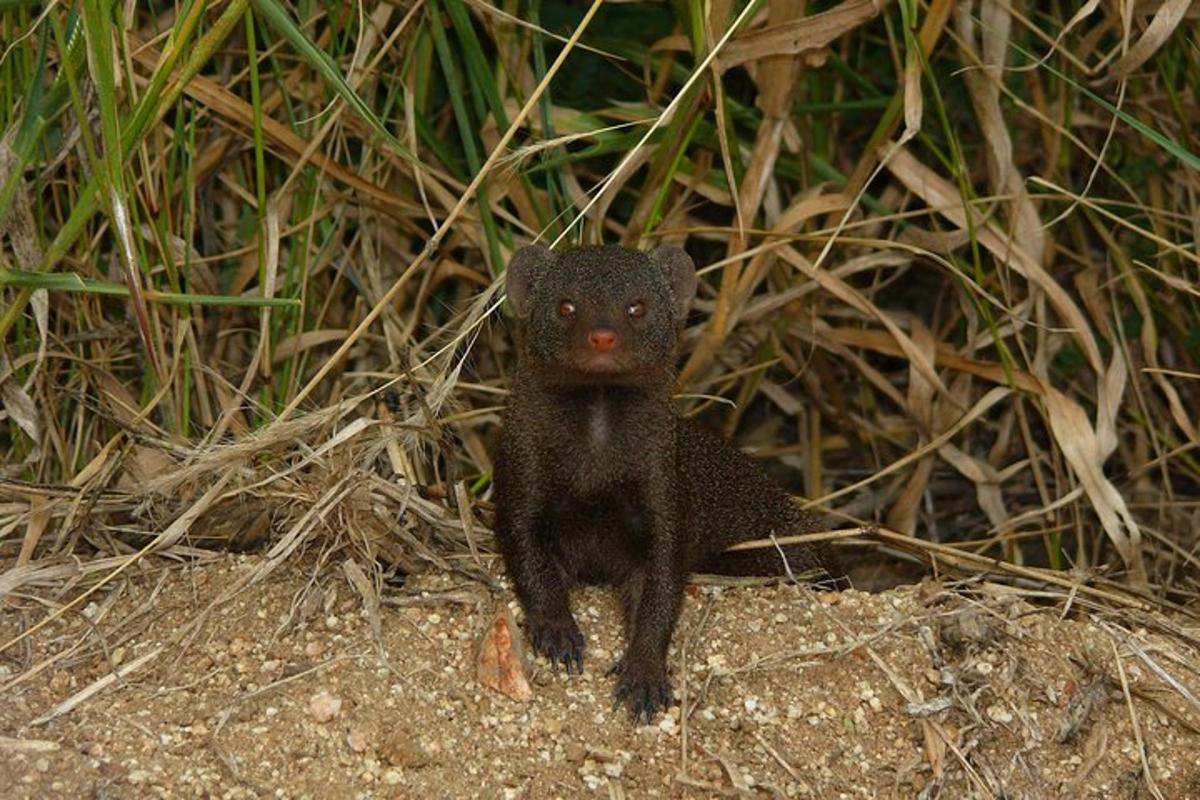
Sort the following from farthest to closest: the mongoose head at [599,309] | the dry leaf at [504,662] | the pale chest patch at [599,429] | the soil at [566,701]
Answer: the pale chest patch at [599,429] < the mongoose head at [599,309] < the dry leaf at [504,662] < the soil at [566,701]

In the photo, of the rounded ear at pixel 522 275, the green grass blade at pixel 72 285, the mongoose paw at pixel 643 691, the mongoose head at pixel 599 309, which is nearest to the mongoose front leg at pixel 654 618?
the mongoose paw at pixel 643 691

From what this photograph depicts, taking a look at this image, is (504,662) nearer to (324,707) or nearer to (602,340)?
(324,707)

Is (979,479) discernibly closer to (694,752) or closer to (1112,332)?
(1112,332)

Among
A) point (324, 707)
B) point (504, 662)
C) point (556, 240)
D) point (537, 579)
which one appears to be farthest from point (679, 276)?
point (324, 707)

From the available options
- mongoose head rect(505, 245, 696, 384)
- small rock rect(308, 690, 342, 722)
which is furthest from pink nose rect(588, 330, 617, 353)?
small rock rect(308, 690, 342, 722)

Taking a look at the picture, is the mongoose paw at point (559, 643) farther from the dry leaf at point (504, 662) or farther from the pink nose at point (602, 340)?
the pink nose at point (602, 340)

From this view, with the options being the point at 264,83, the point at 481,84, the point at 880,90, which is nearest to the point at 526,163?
the point at 481,84

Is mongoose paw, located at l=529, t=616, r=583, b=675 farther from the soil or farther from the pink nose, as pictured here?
the pink nose
